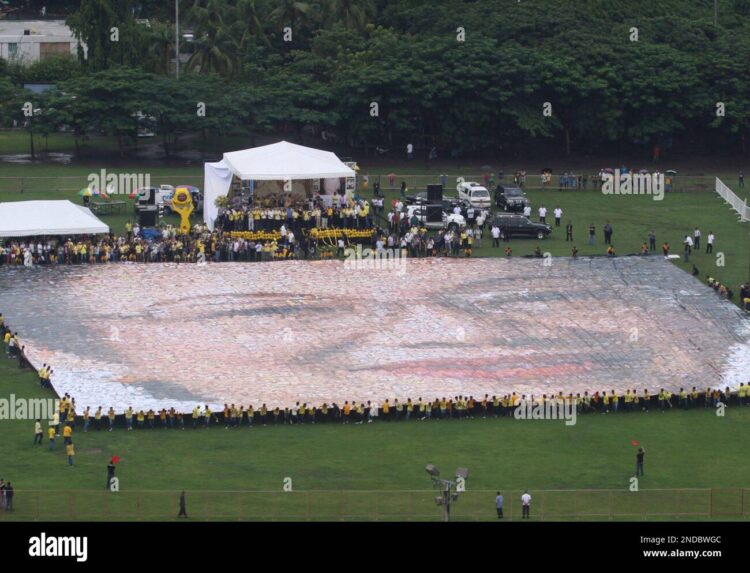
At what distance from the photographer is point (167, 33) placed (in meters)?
149

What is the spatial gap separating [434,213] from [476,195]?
703cm

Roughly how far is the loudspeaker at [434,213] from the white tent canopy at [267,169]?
482cm

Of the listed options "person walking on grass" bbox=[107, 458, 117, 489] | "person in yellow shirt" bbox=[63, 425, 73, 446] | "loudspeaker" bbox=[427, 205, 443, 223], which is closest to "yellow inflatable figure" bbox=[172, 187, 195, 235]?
"loudspeaker" bbox=[427, 205, 443, 223]

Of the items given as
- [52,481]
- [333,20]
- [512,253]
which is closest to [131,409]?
[52,481]

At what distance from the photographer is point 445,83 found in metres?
133

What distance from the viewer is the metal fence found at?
7088 centimetres

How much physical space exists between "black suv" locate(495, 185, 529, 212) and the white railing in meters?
12.7

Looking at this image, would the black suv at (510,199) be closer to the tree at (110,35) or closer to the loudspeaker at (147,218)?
the loudspeaker at (147,218)

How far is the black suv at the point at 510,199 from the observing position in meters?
120

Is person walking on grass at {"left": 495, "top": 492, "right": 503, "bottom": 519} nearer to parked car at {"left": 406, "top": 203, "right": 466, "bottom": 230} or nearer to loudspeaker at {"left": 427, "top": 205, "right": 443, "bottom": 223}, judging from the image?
parked car at {"left": 406, "top": 203, "right": 466, "bottom": 230}

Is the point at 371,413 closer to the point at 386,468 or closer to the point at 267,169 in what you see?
the point at 386,468

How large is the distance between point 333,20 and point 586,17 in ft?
58.4

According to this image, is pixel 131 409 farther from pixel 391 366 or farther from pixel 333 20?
pixel 333 20

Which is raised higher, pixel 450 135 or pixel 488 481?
pixel 450 135
